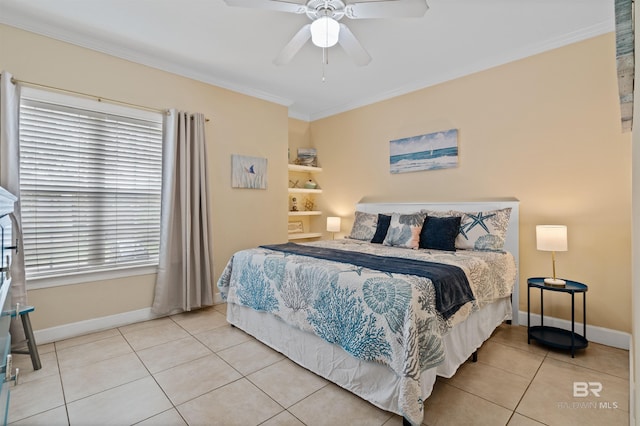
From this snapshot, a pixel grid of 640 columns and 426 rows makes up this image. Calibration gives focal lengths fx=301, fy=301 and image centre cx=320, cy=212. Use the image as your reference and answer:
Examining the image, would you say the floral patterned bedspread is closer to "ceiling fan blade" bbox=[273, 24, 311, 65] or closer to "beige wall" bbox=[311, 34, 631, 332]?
"beige wall" bbox=[311, 34, 631, 332]

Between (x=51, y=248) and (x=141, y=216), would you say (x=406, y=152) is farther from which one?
(x=51, y=248)

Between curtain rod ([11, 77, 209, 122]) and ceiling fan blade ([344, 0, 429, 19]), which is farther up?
ceiling fan blade ([344, 0, 429, 19])

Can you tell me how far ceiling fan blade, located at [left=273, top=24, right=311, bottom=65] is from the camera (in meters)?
2.24

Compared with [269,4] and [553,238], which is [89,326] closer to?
[269,4]

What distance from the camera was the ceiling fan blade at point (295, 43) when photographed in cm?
224

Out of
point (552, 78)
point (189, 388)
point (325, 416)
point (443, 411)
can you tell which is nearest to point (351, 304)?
point (325, 416)

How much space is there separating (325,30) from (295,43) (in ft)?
0.95

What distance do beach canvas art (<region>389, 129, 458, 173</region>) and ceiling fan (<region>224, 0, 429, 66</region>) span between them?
1.52m

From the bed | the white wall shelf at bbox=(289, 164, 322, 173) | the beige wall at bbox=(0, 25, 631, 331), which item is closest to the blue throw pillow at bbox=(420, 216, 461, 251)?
the bed

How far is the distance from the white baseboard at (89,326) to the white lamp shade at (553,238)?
3.77 m

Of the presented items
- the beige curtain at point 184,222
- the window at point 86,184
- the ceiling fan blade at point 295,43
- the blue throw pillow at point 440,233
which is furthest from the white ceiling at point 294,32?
the blue throw pillow at point 440,233

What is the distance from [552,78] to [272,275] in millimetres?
3129

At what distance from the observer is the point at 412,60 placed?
3176 mm

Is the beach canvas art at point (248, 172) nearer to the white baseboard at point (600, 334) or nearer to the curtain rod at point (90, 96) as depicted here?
the curtain rod at point (90, 96)
